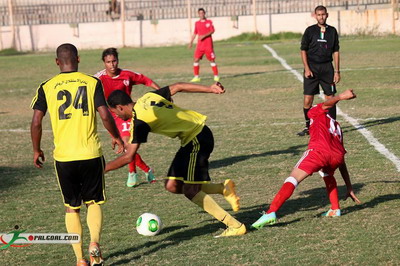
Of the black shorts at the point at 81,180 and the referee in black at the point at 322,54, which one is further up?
the referee in black at the point at 322,54

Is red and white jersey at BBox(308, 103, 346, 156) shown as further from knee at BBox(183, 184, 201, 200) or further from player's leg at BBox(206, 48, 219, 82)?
player's leg at BBox(206, 48, 219, 82)

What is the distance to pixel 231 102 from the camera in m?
17.6

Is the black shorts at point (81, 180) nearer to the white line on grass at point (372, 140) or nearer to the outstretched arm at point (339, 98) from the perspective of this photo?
the outstretched arm at point (339, 98)

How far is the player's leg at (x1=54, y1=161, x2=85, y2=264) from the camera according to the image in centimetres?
646

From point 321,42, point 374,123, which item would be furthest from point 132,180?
point 374,123

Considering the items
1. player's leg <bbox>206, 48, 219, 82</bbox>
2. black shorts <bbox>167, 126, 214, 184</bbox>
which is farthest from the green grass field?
player's leg <bbox>206, 48, 219, 82</bbox>

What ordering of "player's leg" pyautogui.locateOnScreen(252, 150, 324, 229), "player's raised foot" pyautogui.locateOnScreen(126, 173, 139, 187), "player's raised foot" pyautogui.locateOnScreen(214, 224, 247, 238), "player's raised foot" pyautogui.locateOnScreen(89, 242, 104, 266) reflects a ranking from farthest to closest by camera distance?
"player's raised foot" pyautogui.locateOnScreen(126, 173, 139, 187), "player's leg" pyautogui.locateOnScreen(252, 150, 324, 229), "player's raised foot" pyautogui.locateOnScreen(214, 224, 247, 238), "player's raised foot" pyautogui.locateOnScreen(89, 242, 104, 266)

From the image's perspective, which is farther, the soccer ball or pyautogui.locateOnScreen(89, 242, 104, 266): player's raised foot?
the soccer ball

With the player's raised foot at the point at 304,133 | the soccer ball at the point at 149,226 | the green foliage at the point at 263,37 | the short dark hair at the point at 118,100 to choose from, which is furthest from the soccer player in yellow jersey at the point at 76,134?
the green foliage at the point at 263,37

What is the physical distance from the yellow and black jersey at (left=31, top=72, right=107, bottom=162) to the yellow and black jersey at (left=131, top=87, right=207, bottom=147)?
2.04 feet

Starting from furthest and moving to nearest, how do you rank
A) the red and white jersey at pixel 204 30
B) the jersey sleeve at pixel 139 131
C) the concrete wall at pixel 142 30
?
the concrete wall at pixel 142 30 < the red and white jersey at pixel 204 30 < the jersey sleeve at pixel 139 131

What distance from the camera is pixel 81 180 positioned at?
21.6ft

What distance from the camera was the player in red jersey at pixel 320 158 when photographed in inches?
291

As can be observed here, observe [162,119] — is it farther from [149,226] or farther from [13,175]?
[13,175]
